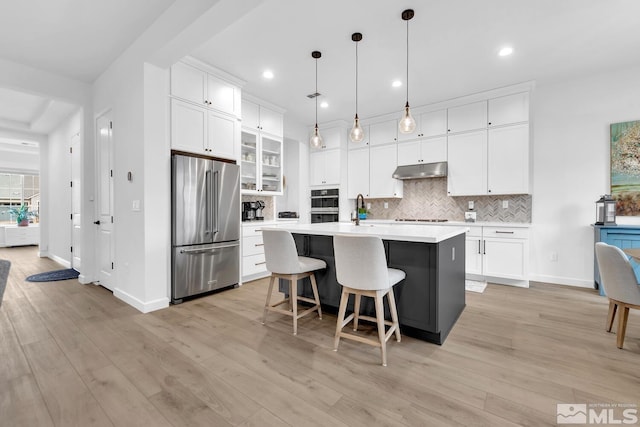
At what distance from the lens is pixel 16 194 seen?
28.2ft

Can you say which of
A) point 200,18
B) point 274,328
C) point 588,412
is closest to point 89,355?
point 274,328

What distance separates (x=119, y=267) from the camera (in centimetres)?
347

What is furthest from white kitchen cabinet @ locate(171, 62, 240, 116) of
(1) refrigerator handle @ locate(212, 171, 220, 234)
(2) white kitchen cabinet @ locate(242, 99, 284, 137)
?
(1) refrigerator handle @ locate(212, 171, 220, 234)

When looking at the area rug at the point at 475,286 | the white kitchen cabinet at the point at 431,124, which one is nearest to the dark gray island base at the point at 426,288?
the area rug at the point at 475,286

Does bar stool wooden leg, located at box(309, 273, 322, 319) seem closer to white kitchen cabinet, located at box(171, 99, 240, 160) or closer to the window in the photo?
white kitchen cabinet, located at box(171, 99, 240, 160)

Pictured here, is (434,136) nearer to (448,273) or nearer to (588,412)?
(448,273)

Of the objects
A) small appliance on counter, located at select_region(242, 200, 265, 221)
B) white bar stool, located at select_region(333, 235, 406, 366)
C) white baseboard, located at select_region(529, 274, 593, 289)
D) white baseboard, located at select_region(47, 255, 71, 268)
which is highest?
small appliance on counter, located at select_region(242, 200, 265, 221)

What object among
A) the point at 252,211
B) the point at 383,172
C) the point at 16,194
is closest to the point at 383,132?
the point at 383,172

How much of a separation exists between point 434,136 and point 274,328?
4.04 metres

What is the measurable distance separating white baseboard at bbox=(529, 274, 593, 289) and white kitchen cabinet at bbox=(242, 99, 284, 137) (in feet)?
15.4

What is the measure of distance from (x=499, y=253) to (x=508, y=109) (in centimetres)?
212

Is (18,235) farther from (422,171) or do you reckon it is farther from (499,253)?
(499,253)

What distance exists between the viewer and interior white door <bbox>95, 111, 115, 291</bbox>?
147 inches

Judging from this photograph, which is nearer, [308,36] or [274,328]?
[274,328]
